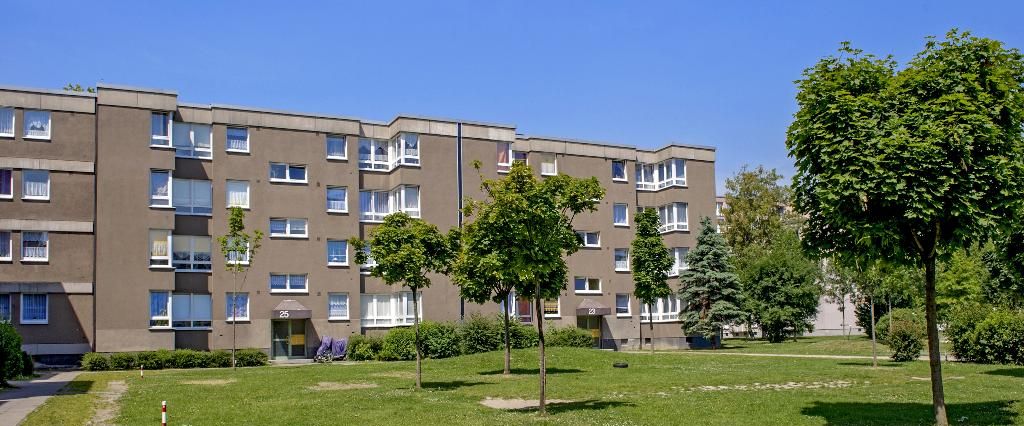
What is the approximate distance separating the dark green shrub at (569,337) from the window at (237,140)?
65.9 feet

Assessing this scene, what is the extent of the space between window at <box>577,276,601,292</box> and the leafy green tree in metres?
5.55

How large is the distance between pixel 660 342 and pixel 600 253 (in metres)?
7.37

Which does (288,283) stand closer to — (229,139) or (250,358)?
(250,358)

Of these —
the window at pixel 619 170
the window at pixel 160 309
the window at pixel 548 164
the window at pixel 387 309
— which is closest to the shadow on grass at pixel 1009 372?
the window at pixel 387 309

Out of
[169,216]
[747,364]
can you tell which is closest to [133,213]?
[169,216]

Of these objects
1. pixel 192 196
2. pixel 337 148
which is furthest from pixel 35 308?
pixel 337 148

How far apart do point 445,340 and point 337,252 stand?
1057cm

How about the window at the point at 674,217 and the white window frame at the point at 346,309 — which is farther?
the window at the point at 674,217

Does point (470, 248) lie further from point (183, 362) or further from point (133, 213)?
point (133, 213)

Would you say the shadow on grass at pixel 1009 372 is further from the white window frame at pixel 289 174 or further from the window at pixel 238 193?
the window at pixel 238 193

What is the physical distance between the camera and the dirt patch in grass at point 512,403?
69.8 feet

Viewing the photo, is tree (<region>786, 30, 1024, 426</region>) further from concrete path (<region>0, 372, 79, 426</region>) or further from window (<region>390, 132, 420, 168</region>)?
window (<region>390, 132, 420, 168</region>)

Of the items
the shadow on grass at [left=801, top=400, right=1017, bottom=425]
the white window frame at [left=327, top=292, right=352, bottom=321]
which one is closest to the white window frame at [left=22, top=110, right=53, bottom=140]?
the white window frame at [left=327, top=292, right=352, bottom=321]

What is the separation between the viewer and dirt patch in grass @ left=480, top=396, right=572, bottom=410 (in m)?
21.3
